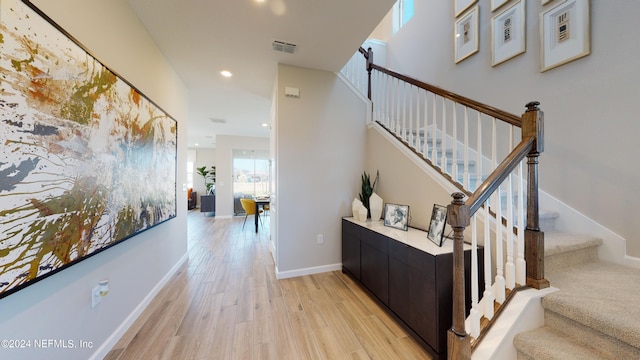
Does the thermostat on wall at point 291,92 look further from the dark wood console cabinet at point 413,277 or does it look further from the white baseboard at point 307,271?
the white baseboard at point 307,271

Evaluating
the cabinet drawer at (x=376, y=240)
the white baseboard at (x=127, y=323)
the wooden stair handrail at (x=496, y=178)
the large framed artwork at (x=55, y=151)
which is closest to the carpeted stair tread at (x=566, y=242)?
the wooden stair handrail at (x=496, y=178)

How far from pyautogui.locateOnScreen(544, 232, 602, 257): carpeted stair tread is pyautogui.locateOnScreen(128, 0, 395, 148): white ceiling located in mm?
2210

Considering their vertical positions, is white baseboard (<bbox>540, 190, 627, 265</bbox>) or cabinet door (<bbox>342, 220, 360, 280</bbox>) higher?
white baseboard (<bbox>540, 190, 627, 265</bbox>)

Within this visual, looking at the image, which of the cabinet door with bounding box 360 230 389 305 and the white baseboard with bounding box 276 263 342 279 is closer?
the cabinet door with bounding box 360 230 389 305

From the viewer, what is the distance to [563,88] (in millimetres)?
1866

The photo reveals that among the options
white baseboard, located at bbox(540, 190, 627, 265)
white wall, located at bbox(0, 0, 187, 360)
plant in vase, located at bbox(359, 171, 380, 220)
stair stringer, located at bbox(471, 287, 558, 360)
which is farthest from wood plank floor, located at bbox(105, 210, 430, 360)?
white baseboard, located at bbox(540, 190, 627, 265)

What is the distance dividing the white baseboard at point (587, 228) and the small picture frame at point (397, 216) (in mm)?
1248

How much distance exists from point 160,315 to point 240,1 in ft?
9.23

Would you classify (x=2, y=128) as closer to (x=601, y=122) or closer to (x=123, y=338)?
(x=123, y=338)

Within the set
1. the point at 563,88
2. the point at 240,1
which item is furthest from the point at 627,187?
the point at 240,1

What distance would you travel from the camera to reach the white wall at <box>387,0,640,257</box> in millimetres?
1544

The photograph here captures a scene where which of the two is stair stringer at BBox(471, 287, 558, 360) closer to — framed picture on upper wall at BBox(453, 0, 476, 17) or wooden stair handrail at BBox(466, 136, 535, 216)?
wooden stair handrail at BBox(466, 136, 535, 216)

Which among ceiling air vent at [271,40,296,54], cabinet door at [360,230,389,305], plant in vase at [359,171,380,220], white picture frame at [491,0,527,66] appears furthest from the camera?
plant in vase at [359,171,380,220]

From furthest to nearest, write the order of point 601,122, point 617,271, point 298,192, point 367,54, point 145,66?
point 367,54 < point 298,192 < point 145,66 < point 601,122 < point 617,271
